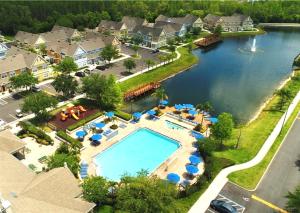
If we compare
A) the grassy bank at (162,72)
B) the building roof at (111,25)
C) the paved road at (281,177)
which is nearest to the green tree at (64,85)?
the grassy bank at (162,72)

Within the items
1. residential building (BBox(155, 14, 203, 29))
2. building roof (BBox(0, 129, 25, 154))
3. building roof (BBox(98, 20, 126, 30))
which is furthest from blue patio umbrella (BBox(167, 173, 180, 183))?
residential building (BBox(155, 14, 203, 29))

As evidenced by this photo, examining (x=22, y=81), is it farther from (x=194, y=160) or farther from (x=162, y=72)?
(x=194, y=160)

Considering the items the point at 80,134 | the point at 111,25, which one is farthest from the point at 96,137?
the point at 111,25

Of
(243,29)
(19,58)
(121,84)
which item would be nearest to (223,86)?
(121,84)

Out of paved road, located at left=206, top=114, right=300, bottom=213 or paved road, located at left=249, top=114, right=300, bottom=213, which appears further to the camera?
paved road, located at left=249, top=114, right=300, bottom=213

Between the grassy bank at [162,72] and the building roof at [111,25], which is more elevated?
the building roof at [111,25]

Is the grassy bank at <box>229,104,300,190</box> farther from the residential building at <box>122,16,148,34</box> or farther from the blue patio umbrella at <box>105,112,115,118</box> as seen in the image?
the residential building at <box>122,16,148,34</box>

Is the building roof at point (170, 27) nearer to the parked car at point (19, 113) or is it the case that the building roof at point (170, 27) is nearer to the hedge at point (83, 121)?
the hedge at point (83, 121)
